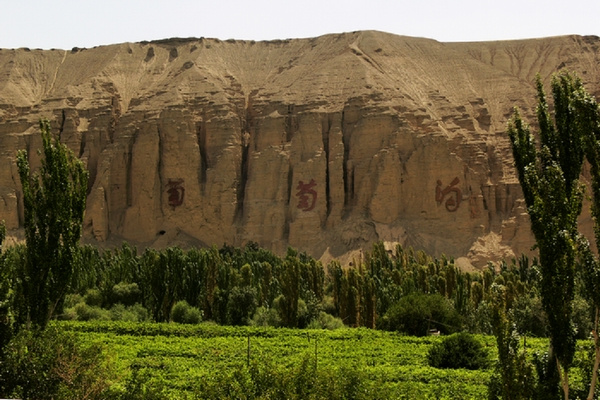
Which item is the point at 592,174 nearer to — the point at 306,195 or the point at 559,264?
the point at 559,264

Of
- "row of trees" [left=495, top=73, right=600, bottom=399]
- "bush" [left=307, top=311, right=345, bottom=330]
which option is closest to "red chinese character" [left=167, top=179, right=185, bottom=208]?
"bush" [left=307, top=311, right=345, bottom=330]

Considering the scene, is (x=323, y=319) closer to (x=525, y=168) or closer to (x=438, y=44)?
(x=525, y=168)

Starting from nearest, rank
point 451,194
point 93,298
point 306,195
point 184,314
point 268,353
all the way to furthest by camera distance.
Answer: point 268,353 → point 184,314 → point 93,298 → point 451,194 → point 306,195

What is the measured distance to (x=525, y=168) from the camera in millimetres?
13820

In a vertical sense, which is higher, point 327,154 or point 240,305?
point 327,154

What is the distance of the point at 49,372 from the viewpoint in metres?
16.0

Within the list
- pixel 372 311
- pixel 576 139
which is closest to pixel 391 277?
pixel 372 311

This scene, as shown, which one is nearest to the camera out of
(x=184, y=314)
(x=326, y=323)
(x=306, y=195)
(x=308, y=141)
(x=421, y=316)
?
(x=421, y=316)

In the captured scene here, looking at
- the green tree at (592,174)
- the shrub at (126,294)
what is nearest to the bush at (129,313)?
the shrub at (126,294)

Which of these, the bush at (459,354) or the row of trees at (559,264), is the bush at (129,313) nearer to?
the bush at (459,354)

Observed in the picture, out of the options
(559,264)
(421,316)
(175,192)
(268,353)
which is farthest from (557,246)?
(175,192)

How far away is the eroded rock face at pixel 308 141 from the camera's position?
64.6 metres

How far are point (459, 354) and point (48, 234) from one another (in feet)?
44.0

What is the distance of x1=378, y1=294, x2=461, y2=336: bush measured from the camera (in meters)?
32.9
